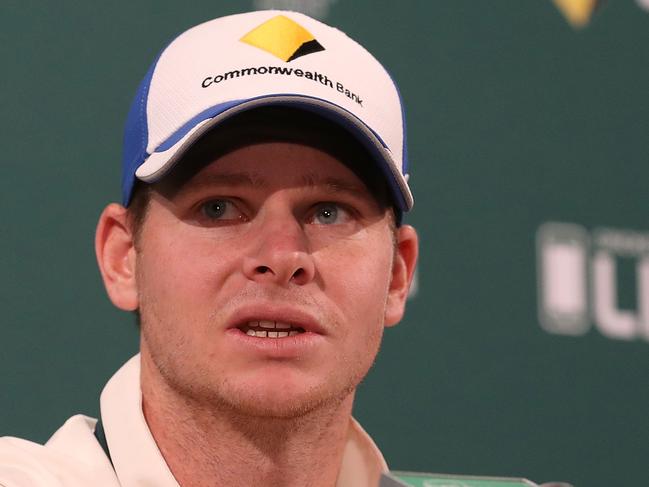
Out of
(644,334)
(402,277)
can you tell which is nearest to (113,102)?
(402,277)

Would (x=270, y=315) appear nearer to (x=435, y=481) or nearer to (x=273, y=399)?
(x=273, y=399)

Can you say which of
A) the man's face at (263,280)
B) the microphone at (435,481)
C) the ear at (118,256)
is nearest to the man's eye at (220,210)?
the man's face at (263,280)

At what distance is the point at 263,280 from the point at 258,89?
0.54 feet

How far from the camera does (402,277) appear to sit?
44.3 inches

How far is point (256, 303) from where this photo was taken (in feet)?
3.01

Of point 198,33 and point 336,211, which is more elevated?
point 198,33

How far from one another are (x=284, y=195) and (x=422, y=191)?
1.80 feet

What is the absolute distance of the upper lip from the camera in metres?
0.92

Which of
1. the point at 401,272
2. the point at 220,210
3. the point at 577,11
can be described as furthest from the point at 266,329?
the point at 577,11

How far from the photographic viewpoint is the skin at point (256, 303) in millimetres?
929

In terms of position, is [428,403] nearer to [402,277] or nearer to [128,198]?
[402,277]

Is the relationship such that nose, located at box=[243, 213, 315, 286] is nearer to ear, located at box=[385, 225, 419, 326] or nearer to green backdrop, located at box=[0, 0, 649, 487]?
ear, located at box=[385, 225, 419, 326]

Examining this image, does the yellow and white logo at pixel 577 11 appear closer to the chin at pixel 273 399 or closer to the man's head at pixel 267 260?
the man's head at pixel 267 260

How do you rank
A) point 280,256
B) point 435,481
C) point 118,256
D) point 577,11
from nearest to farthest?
point 435,481, point 280,256, point 118,256, point 577,11
